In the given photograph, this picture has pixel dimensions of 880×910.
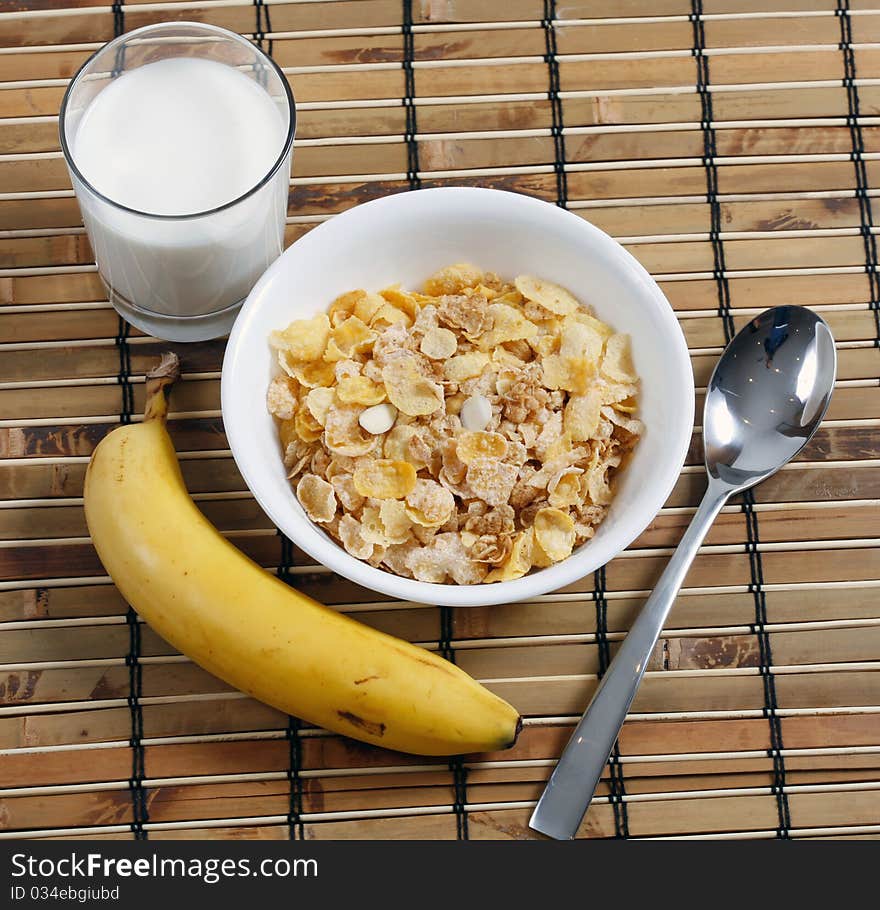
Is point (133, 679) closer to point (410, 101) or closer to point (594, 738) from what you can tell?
point (594, 738)

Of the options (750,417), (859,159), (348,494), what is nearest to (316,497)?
(348,494)

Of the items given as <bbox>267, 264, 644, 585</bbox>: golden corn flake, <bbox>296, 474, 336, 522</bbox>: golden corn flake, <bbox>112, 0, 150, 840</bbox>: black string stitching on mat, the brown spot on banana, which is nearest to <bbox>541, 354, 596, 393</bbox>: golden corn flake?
<bbox>267, 264, 644, 585</bbox>: golden corn flake

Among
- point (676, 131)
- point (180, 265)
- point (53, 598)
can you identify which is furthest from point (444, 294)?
point (53, 598)

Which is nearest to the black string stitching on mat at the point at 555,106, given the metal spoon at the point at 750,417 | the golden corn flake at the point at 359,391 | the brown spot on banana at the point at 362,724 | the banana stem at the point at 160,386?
the metal spoon at the point at 750,417

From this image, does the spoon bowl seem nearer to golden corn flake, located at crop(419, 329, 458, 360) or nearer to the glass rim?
golden corn flake, located at crop(419, 329, 458, 360)
